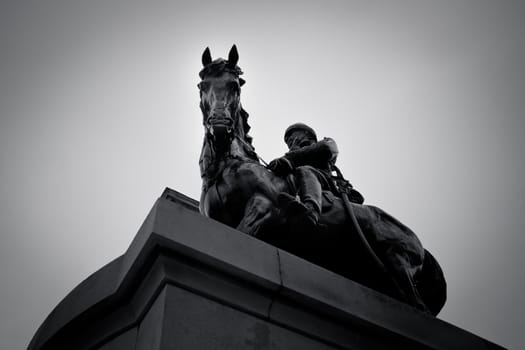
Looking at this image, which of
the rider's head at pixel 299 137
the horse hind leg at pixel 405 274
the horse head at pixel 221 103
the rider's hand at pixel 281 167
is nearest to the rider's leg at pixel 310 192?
the rider's hand at pixel 281 167

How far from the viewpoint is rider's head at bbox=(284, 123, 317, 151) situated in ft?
24.7

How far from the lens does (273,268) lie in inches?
160

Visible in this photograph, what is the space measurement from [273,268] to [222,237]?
455mm

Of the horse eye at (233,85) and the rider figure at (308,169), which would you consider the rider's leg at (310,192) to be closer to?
the rider figure at (308,169)

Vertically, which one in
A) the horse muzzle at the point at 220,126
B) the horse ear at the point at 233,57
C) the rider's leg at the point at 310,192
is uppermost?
the horse ear at the point at 233,57

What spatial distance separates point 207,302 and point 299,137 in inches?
171

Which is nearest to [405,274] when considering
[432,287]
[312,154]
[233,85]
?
[432,287]

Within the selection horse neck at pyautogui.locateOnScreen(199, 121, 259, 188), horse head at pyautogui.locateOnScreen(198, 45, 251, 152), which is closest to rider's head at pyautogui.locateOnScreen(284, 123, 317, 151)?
horse head at pyautogui.locateOnScreen(198, 45, 251, 152)

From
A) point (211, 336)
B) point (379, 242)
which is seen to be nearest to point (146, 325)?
point (211, 336)

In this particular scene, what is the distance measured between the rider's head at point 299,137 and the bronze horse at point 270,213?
117 cm

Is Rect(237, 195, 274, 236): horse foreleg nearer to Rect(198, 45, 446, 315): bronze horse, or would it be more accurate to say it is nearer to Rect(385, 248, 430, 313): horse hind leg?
Rect(198, 45, 446, 315): bronze horse

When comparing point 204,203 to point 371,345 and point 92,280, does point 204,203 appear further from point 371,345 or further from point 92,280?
point 371,345

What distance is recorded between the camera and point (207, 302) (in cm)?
360

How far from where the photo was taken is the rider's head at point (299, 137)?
24.7 feet
